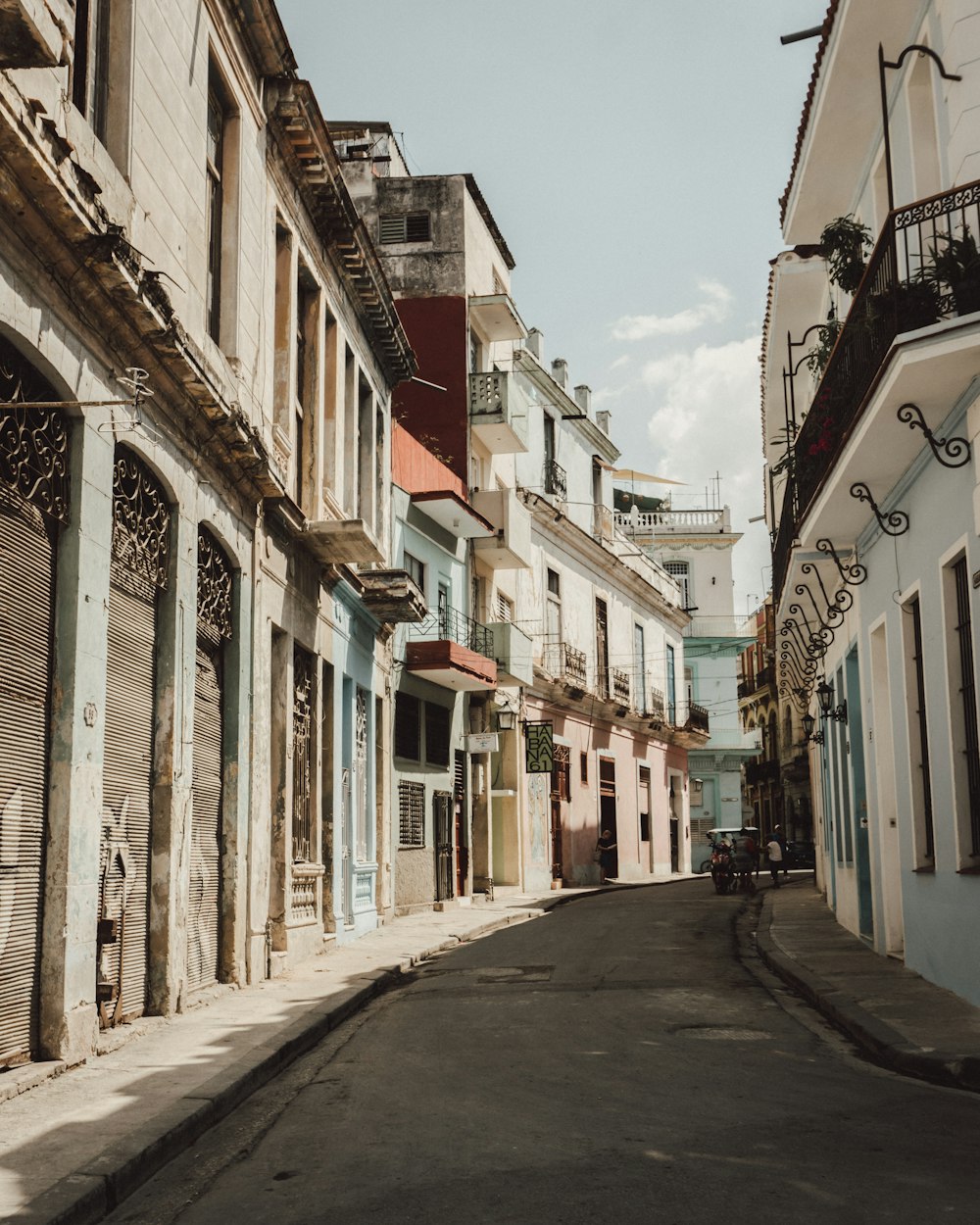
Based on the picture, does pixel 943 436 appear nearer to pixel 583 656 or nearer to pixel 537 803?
pixel 537 803

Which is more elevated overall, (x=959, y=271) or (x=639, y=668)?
(x=639, y=668)

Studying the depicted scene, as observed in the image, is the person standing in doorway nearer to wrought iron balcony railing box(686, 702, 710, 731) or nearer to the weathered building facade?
wrought iron balcony railing box(686, 702, 710, 731)

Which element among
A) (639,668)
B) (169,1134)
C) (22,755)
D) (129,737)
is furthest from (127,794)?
(639,668)

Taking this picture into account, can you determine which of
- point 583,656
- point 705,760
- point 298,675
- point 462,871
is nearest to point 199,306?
point 298,675

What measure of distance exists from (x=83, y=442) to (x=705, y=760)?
146 ft

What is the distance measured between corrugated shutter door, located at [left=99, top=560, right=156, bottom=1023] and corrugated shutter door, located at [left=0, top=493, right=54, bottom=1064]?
104 cm

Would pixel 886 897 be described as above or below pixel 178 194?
below

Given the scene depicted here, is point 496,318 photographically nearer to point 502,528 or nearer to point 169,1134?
point 502,528

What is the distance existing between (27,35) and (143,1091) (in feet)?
16.7

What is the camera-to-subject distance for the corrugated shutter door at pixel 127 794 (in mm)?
9438

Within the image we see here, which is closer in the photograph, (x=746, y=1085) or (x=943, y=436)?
(x=746, y=1085)

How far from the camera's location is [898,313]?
381 inches

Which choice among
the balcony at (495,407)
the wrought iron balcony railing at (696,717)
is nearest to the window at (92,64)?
the balcony at (495,407)

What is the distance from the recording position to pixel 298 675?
16000 millimetres
